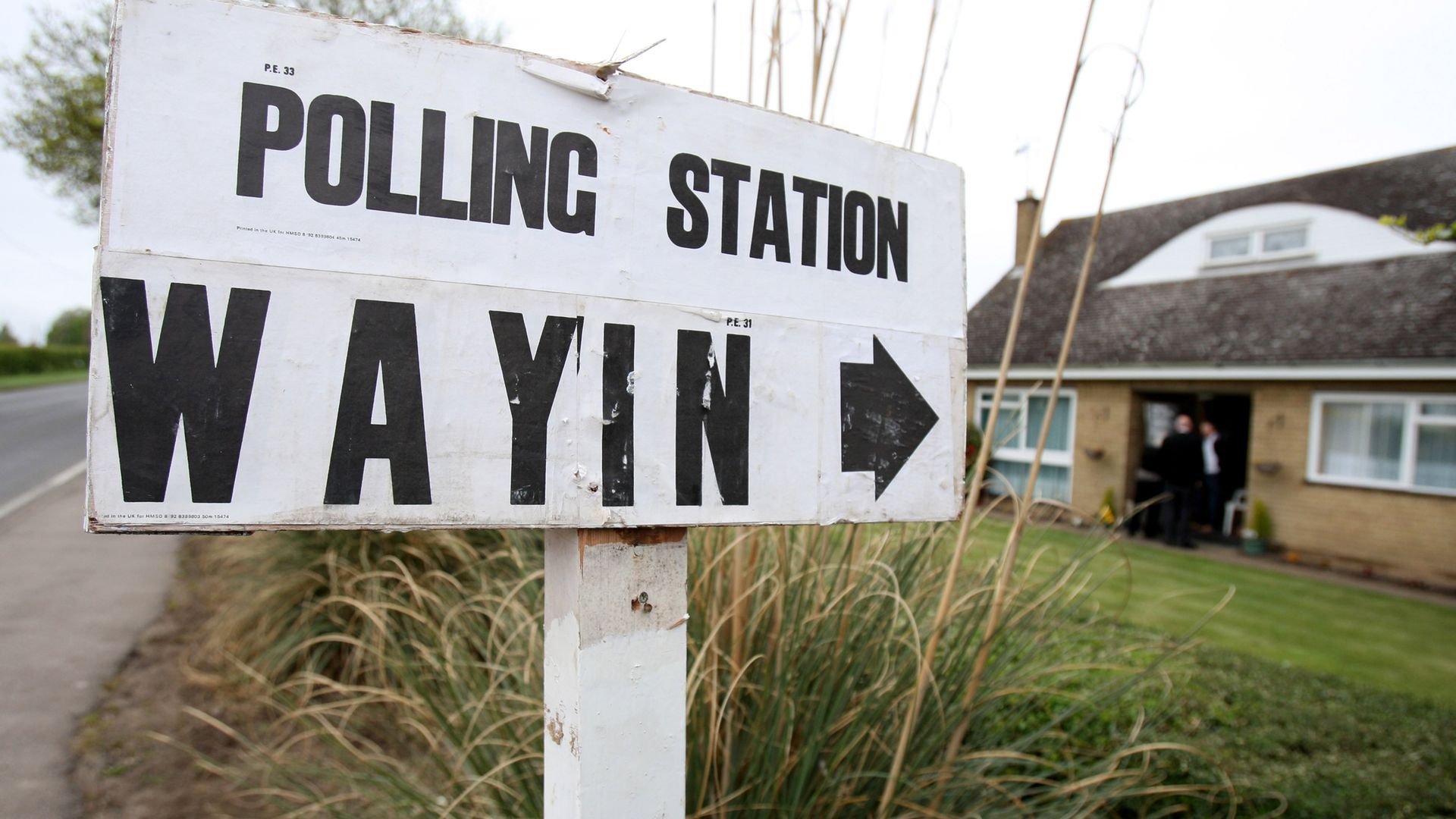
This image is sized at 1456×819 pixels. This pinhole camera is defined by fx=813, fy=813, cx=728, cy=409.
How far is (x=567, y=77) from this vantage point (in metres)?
1.12

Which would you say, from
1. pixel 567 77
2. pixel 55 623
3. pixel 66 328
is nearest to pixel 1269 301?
pixel 567 77

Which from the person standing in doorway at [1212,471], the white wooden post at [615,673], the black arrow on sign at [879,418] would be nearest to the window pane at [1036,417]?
the person standing in doorway at [1212,471]

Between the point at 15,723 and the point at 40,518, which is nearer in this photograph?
the point at 15,723

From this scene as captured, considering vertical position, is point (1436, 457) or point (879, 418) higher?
point (879, 418)

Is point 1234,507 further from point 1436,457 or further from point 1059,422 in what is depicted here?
point 1059,422

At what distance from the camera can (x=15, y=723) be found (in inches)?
126

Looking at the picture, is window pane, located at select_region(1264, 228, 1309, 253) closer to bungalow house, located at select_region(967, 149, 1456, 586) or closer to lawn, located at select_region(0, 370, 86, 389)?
bungalow house, located at select_region(967, 149, 1456, 586)

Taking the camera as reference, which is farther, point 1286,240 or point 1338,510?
point 1286,240

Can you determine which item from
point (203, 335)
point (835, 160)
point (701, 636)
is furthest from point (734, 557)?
point (203, 335)

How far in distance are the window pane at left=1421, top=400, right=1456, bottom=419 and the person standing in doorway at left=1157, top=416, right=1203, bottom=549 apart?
249 cm

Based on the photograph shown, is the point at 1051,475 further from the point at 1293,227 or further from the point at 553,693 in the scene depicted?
the point at 553,693

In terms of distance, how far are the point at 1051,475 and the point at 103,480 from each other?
14.8m

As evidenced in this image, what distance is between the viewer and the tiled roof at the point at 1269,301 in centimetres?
1056

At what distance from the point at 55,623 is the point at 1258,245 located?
1527 centimetres
